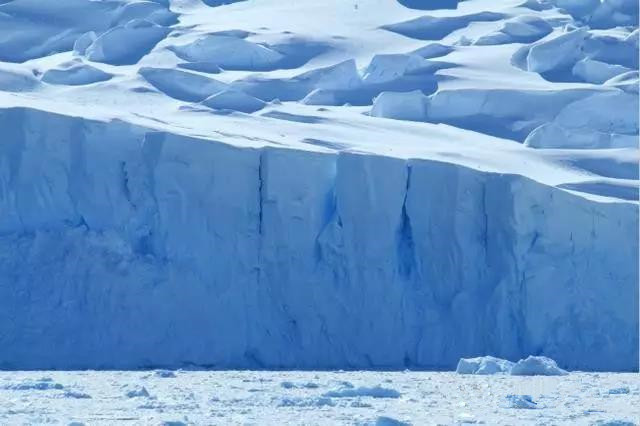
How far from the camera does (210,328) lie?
45.6 ft

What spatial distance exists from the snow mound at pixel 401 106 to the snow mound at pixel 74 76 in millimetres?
2860

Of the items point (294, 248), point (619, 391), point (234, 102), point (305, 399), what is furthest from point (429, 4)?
point (305, 399)

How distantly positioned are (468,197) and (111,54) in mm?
5758

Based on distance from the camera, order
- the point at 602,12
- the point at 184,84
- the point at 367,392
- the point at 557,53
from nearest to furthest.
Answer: the point at 367,392 < the point at 184,84 < the point at 557,53 < the point at 602,12

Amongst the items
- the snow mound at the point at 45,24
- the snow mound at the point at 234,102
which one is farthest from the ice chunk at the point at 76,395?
the snow mound at the point at 45,24

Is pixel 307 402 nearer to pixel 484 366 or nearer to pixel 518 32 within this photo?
pixel 484 366

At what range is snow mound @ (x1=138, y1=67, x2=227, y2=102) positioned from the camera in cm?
1719

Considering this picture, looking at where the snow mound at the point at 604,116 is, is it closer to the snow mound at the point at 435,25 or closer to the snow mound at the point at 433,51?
the snow mound at the point at 433,51

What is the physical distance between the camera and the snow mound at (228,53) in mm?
18531

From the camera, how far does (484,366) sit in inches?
510

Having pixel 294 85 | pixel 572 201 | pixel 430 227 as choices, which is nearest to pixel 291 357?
pixel 430 227

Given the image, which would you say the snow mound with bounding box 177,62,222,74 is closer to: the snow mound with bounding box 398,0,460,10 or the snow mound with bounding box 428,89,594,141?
the snow mound with bounding box 428,89,594,141

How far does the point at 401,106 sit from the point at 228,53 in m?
2.49

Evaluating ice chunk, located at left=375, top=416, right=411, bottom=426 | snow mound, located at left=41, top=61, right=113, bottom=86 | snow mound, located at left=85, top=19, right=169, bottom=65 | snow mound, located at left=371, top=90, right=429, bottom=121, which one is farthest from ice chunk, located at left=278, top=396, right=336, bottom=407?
snow mound, located at left=85, top=19, right=169, bottom=65
